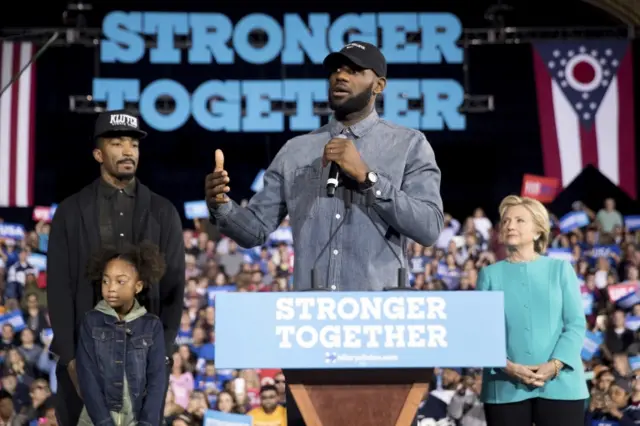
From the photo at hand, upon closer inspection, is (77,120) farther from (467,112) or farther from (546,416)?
(546,416)

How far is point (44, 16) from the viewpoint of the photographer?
54.1ft

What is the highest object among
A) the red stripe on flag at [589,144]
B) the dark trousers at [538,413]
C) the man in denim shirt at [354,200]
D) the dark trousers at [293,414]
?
the red stripe on flag at [589,144]

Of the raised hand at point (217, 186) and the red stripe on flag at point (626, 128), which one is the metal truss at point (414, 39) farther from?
the raised hand at point (217, 186)

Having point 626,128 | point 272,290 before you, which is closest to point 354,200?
point 272,290

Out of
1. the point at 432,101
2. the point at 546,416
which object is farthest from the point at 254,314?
the point at 432,101

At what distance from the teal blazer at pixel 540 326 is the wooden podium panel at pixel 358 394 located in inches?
53.6

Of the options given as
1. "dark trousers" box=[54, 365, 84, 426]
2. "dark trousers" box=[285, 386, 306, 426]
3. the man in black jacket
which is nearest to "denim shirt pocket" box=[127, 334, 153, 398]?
the man in black jacket

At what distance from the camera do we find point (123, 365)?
12.2 ft

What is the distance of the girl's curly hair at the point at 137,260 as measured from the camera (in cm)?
370

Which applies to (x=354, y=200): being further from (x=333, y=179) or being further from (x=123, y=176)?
Result: (x=123, y=176)

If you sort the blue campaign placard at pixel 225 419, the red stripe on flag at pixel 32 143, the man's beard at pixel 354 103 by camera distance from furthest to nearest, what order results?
the red stripe on flag at pixel 32 143 < the blue campaign placard at pixel 225 419 < the man's beard at pixel 354 103

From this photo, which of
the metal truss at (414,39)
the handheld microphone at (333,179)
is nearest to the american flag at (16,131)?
the metal truss at (414,39)

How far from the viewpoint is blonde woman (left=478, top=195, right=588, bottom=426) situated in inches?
138

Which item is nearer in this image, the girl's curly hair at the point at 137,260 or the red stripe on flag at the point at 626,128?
the girl's curly hair at the point at 137,260
